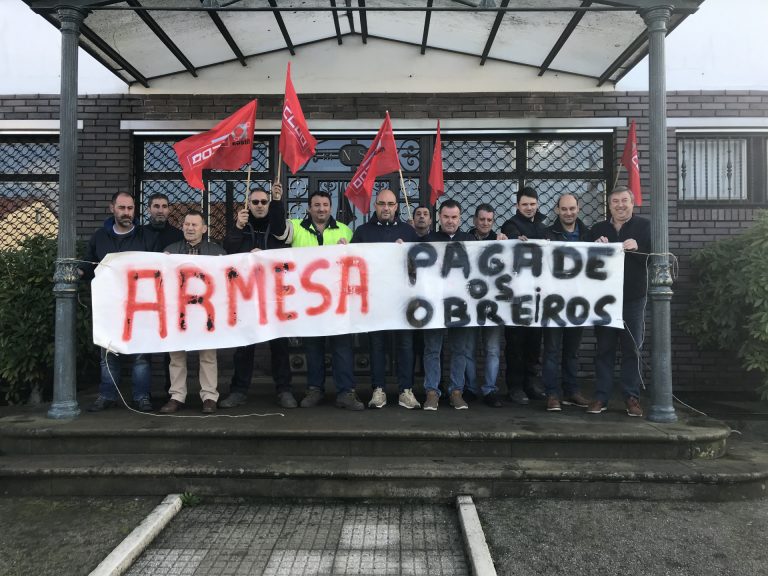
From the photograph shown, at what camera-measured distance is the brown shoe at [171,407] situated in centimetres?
477

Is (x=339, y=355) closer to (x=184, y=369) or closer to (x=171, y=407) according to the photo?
(x=184, y=369)

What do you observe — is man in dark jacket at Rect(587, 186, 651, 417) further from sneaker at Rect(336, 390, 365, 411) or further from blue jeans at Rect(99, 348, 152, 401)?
blue jeans at Rect(99, 348, 152, 401)

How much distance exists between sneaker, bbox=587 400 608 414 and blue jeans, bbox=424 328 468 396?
3.68 feet

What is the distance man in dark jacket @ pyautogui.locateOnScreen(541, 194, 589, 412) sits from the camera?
5051 millimetres

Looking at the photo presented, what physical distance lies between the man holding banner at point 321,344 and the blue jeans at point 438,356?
→ 2.23ft

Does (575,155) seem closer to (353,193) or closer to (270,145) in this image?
(353,193)

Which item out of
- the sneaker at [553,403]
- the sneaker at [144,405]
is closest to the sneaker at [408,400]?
the sneaker at [553,403]

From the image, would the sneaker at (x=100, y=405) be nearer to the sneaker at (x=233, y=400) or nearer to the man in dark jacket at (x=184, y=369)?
the man in dark jacket at (x=184, y=369)

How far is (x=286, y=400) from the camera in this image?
504cm

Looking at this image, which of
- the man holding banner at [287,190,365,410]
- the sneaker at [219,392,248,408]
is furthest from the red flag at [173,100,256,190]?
the sneaker at [219,392,248,408]

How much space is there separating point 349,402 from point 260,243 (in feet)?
5.50

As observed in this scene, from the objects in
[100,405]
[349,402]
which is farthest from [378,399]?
[100,405]

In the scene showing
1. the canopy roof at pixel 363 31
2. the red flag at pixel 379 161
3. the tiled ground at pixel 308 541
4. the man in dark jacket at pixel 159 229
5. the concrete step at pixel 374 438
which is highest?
the canopy roof at pixel 363 31

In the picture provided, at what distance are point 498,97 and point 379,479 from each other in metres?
4.87
